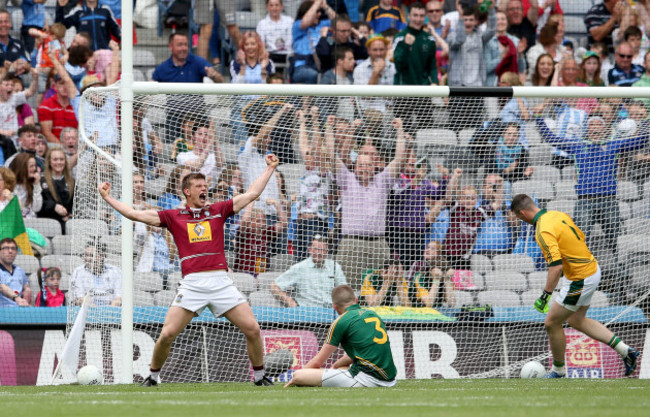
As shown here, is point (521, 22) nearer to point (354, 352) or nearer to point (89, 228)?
point (89, 228)

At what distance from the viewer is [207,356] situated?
1080 centimetres

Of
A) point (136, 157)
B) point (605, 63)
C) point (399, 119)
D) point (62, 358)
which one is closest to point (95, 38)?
point (136, 157)

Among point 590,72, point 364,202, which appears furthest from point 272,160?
point 590,72

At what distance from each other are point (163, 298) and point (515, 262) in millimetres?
4249

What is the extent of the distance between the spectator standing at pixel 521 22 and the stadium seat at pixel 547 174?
3.86 metres

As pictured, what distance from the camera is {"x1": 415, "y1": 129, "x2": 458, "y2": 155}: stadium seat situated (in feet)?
39.2

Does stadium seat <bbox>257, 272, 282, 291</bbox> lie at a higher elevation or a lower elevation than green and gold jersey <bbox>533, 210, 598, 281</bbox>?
lower

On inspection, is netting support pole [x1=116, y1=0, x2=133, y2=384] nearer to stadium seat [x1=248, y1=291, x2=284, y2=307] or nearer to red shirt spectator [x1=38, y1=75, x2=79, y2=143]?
stadium seat [x1=248, y1=291, x2=284, y2=307]

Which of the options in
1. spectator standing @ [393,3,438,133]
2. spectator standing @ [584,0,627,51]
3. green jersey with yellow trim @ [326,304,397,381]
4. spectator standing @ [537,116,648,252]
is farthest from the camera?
spectator standing @ [584,0,627,51]

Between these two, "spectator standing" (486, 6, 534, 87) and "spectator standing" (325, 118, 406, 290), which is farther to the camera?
"spectator standing" (486, 6, 534, 87)

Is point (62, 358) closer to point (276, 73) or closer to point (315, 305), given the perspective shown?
point (315, 305)

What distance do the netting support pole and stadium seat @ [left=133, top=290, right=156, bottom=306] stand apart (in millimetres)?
1094

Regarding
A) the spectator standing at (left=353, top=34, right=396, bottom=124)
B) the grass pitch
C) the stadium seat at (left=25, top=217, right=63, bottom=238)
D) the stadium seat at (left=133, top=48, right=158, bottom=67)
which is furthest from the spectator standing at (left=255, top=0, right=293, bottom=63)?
the grass pitch

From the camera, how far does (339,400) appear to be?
708 centimetres
